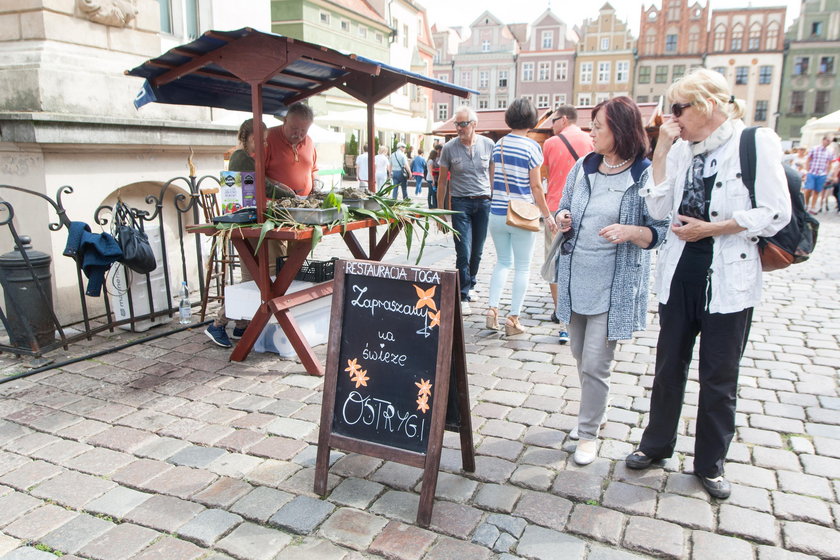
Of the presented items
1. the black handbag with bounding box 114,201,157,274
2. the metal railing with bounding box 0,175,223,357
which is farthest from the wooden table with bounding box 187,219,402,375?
the metal railing with bounding box 0,175,223,357

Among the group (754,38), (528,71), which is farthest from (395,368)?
(754,38)

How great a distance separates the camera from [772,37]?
193ft

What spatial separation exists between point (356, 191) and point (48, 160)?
Answer: 276 cm

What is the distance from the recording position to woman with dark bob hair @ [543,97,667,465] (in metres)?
3.20

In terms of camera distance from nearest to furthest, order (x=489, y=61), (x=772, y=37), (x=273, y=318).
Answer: (x=273, y=318) < (x=772, y=37) < (x=489, y=61)

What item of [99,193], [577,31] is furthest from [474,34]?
[99,193]

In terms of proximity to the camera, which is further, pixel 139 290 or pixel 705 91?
pixel 139 290

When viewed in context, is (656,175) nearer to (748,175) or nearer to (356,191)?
(748,175)

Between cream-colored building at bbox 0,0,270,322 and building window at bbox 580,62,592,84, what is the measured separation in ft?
204

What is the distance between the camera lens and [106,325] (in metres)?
5.44

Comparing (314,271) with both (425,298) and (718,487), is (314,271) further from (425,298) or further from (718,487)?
(718,487)

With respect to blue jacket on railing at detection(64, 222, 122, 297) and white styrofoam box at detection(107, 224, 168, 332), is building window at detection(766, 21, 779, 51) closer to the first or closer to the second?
white styrofoam box at detection(107, 224, 168, 332)

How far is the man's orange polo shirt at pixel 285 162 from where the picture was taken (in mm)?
5176

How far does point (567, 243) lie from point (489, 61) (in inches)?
2687
